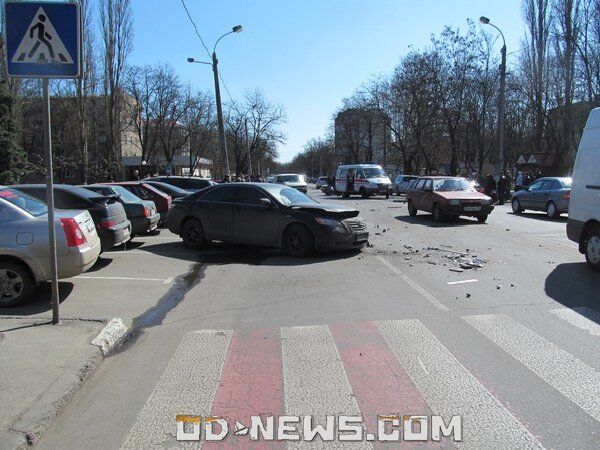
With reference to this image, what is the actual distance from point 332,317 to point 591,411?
3.01 meters

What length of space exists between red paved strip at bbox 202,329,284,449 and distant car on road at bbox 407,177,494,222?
495 inches

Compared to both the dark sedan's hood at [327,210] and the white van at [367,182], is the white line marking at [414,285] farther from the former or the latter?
the white van at [367,182]

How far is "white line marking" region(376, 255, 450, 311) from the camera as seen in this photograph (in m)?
6.52

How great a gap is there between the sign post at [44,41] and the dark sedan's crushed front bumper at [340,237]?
562 cm

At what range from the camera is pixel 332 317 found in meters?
6.04

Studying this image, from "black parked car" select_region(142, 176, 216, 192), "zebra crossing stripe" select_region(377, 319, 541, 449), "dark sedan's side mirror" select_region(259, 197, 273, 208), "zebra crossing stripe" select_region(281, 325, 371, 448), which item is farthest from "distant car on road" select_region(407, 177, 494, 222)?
"zebra crossing stripe" select_region(281, 325, 371, 448)

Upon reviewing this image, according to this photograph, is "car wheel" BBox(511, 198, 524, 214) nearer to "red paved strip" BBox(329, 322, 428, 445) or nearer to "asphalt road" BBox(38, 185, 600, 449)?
"asphalt road" BBox(38, 185, 600, 449)

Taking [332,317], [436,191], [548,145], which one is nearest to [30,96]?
[436,191]

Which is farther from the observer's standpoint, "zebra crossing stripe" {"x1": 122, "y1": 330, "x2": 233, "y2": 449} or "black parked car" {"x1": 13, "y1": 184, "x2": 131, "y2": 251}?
"black parked car" {"x1": 13, "y1": 184, "x2": 131, "y2": 251}

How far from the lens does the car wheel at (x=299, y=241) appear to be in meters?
10.1

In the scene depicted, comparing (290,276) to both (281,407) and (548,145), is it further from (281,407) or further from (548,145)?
(548,145)

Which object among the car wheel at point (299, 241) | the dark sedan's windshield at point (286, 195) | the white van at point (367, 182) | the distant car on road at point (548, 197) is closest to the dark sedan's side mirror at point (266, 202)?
the dark sedan's windshield at point (286, 195)

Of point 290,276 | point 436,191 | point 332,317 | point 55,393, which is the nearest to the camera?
point 55,393

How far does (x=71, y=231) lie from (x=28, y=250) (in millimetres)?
551
